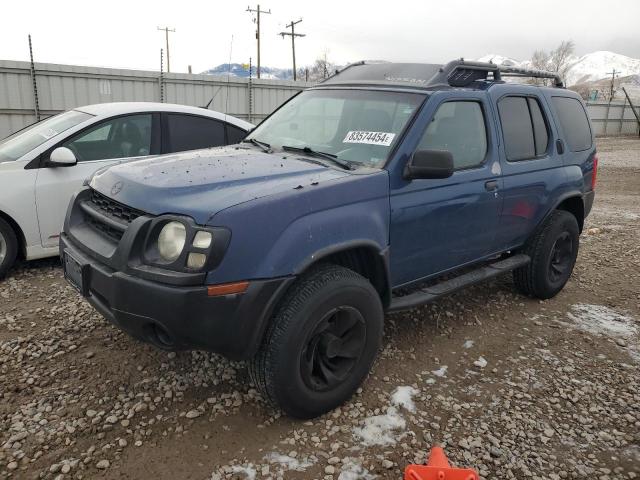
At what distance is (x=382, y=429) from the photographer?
2781 mm

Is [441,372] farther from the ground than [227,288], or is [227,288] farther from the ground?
[227,288]

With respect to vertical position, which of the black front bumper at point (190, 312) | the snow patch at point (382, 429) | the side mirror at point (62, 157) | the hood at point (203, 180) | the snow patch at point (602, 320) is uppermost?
the hood at point (203, 180)

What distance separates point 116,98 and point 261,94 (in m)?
4.33

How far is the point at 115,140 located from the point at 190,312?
3479 millimetres

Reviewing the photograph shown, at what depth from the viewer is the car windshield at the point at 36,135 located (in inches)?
187

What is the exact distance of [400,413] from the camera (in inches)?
115

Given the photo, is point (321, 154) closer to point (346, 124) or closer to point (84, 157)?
point (346, 124)

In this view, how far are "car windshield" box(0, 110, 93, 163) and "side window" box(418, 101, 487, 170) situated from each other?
11.5 ft

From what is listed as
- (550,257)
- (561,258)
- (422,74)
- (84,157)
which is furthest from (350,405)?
(84,157)

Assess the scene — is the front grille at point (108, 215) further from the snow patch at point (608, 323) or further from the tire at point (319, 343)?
the snow patch at point (608, 323)

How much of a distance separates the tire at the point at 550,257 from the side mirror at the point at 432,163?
1.89 m

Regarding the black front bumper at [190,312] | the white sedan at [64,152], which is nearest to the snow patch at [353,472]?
the black front bumper at [190,312]

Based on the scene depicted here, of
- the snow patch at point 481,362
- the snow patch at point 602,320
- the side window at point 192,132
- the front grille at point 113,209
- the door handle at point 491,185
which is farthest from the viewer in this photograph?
the side window at point 192,132

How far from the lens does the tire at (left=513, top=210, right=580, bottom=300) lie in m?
4.45
